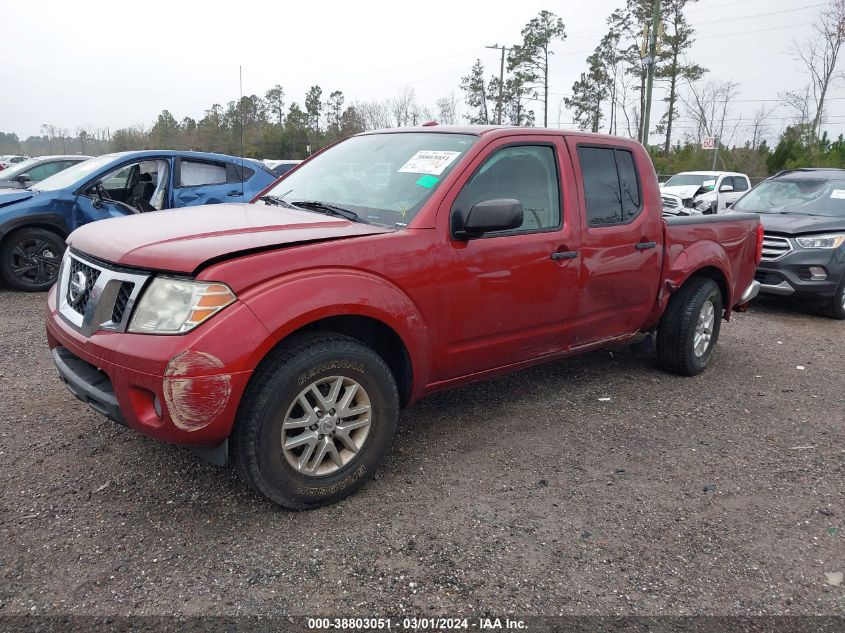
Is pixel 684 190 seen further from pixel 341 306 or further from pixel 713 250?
pixel 341 306

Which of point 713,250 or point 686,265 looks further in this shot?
point 713,250

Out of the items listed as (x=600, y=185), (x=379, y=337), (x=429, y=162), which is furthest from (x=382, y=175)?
(x=600, y=185)

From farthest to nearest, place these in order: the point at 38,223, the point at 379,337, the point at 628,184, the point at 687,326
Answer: the point at 38,223
the point at 687,326
the point at 628,184
the point at 379,337

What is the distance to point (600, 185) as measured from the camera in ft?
13.9

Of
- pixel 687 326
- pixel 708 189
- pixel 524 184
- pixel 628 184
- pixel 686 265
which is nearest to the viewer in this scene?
pixel 524 184

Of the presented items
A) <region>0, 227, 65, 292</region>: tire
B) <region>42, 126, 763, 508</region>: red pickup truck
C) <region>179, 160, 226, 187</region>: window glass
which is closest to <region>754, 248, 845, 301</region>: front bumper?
<region>42, 126, 763, 508</region>: red pickup truck

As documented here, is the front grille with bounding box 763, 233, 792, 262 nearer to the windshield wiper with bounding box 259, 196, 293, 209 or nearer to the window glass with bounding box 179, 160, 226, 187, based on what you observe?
the windshield wiper with bounding box 259, 196, 293, 209

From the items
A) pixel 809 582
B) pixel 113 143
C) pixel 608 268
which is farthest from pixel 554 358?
pixel 113 143

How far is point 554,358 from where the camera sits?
13.6 feet

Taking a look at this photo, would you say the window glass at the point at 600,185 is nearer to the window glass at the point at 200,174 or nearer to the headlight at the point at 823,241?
the headlight at the point at 823,241

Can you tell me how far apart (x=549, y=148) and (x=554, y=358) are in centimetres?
132

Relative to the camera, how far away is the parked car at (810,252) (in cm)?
755

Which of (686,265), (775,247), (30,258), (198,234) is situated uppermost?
(198,234)

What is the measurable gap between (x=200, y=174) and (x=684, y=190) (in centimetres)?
1437
